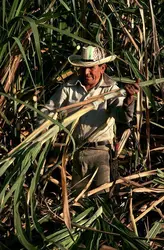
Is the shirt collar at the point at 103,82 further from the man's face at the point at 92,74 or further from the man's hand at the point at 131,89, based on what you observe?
the man's hand at the point at 131,89

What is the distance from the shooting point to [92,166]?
11.5ft

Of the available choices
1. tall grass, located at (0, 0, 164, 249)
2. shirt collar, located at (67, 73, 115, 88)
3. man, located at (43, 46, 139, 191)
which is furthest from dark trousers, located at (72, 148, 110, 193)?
shirt collar, located at (67, 73, 115, 88)

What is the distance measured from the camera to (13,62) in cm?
336

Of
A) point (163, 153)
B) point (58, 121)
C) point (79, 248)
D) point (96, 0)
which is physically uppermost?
point (96, 0)

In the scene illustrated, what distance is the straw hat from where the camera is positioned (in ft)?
10.7

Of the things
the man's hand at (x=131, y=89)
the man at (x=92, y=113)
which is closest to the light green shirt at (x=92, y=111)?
the man at (x=92, y=113)

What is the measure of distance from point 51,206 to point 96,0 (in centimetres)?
99

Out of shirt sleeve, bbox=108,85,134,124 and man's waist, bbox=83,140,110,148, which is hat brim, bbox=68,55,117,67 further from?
man's waist, bbox=83,140,110,148

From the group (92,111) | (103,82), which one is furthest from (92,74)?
(92,111)

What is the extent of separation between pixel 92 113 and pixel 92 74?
0.63 ft

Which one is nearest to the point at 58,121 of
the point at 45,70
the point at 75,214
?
the point at 75,214

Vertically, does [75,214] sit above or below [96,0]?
below

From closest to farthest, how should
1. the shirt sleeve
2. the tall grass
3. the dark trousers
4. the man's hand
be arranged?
the tall grass
the man's hand
the shirt sleeve
the dark trousers

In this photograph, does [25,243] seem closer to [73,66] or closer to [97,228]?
[97,228]
